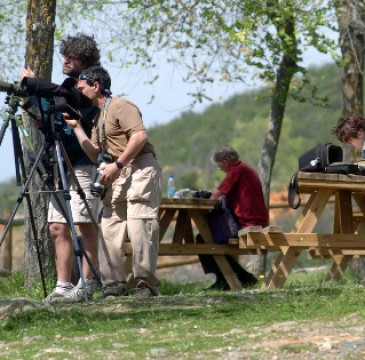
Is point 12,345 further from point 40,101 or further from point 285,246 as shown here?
point 285,246

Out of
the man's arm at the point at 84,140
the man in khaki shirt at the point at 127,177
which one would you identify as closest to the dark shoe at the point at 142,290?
the man in khaki shirt at the point at 127,177

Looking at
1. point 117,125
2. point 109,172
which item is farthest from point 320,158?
point 109,172

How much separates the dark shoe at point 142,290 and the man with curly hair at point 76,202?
346 mm

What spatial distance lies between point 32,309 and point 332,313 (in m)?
1.82

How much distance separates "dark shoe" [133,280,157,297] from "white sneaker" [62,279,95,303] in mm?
336

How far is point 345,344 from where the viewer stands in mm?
6082

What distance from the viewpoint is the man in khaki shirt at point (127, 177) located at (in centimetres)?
884

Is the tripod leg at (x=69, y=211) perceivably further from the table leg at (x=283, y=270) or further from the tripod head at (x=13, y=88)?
the table leg at (x=283, y=270)

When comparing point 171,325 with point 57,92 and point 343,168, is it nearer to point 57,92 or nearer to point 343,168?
point 57,92

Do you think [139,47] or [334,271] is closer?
[334,271]

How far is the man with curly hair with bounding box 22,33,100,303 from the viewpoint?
28.6ft

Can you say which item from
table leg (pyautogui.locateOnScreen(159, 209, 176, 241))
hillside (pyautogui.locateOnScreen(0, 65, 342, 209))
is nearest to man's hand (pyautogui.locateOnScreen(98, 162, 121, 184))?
table leg (pyautogui.locateOnScreen(159, 209, 176, 241))

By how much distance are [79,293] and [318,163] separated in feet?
7.88

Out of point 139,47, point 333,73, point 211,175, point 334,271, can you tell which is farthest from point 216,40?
point 333,73
